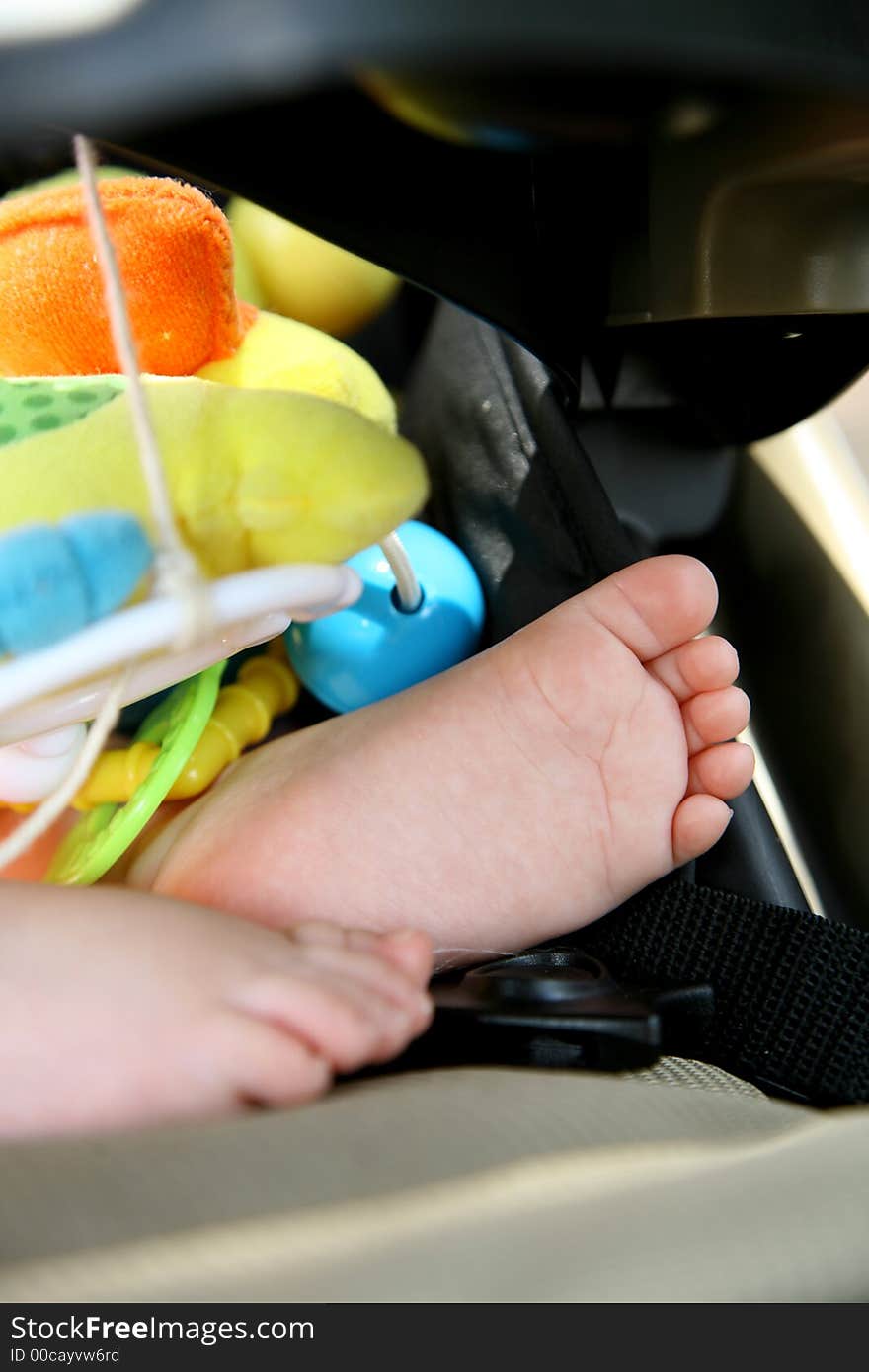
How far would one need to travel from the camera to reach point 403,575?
1.87ft

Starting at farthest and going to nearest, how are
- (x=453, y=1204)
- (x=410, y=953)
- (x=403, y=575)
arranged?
(x=403, y=575) → (x=410, y=953) → (x=453, y=1204)

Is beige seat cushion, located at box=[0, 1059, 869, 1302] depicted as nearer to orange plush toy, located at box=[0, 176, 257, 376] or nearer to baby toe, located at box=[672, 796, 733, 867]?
baby toe, located at box=[672, 796, 733, 867]

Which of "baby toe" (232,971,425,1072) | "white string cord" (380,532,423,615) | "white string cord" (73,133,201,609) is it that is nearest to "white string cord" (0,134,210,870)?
"white string cord" (73,133,201,609)

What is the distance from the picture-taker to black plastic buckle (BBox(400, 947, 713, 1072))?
1.25 ft

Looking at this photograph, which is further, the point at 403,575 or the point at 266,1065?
the point at 403,575

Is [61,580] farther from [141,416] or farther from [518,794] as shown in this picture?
[518,794]

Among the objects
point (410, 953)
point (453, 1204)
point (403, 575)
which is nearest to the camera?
point (453, 1204)

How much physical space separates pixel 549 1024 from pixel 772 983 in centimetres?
12

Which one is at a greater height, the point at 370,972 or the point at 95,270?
the point at 95,270

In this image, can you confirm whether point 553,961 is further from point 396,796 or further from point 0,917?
point 0,917

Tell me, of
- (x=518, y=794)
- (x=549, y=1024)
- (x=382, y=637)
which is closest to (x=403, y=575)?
(x=382, y=637)

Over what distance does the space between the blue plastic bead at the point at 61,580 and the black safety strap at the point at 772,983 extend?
0.28m

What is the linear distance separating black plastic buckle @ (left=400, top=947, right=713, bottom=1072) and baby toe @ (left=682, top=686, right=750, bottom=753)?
0.39ft
